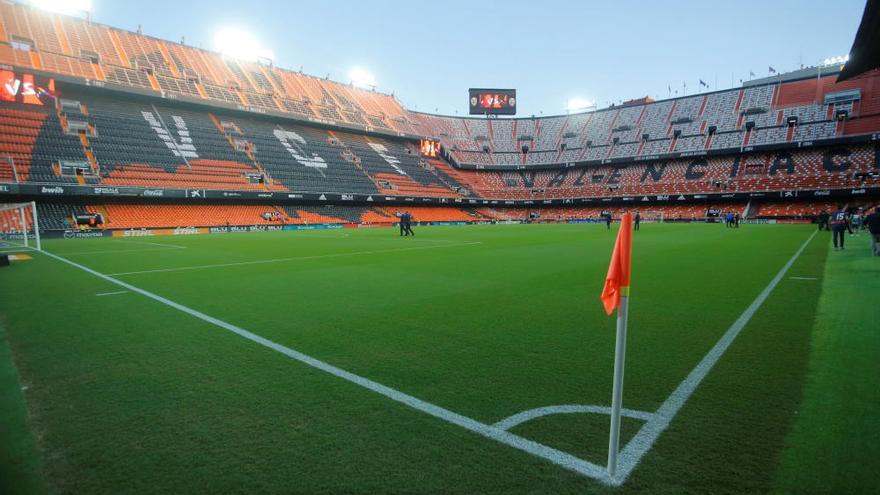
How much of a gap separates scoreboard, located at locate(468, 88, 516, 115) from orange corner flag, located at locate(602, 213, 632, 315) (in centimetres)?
7609

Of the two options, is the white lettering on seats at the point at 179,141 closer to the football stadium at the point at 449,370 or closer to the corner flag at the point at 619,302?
the football stadium at the point at 449,370

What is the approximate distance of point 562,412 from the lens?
127 inches

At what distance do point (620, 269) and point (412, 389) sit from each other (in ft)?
6.69

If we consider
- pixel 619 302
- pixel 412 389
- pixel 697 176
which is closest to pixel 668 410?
pixel 619 302

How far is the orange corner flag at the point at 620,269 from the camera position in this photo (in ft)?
7.66

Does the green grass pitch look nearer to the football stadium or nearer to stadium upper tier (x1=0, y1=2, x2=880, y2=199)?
the football stadium

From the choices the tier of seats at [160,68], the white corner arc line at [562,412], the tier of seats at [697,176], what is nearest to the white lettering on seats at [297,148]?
the tier of seats at [160,68]

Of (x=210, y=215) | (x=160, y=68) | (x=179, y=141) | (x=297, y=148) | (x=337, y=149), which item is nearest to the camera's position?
(x=210, y=215)

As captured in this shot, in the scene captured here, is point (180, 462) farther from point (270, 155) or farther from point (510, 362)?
point (270, 155)

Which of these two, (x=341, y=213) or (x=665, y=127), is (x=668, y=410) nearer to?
(x=341, y=213)

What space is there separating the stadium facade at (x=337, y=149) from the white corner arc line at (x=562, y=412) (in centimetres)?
3840

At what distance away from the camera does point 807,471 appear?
2.44 m

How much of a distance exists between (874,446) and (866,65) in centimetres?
1649

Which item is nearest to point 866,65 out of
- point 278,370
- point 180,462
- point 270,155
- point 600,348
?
point 600,348
